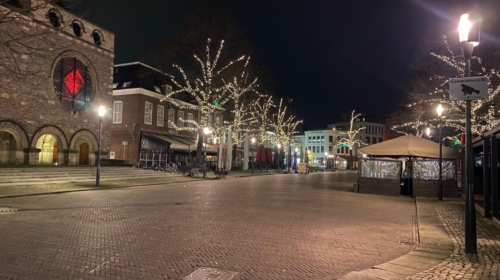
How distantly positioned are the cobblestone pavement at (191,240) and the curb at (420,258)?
12.5 inches

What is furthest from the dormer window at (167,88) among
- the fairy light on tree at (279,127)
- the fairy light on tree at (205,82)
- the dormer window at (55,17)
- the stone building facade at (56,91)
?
the fairy light on tree at (279,127)

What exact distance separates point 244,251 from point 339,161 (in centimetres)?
8396

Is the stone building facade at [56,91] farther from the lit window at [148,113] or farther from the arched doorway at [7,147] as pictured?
the lit window at [148,113]

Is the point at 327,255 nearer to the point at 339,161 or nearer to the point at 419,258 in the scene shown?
the point at 419,258

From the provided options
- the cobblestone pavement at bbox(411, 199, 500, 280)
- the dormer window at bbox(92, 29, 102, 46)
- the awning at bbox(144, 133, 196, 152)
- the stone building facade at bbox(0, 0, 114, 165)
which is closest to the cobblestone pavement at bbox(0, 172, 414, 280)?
the cobblestone pavement at bbox(411, 199, 500, 280)

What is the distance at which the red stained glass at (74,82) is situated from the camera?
28914 mm

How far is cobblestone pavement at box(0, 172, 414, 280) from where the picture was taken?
19.6 ft

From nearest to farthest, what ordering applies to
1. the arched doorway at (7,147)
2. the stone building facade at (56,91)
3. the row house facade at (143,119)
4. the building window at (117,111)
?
the stone building facade at (56,91), the arched doorway at (7,147), the row house facade at (143,119), the building window at (117,111)

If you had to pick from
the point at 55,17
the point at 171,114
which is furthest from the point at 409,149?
the point at 171,114

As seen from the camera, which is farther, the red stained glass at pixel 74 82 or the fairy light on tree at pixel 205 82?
the fairy light on tree at pixel 205 82

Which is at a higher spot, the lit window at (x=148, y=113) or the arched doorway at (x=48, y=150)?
the lit window at (x=148, y=113)

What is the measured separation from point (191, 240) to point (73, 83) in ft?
84.2

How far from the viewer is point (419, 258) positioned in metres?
6.82

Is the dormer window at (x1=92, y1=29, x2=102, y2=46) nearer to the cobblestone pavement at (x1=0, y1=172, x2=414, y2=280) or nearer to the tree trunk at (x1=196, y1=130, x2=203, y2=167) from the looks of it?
the tree trunk at (x1=196, y1=130, x2=203, y2=167)
